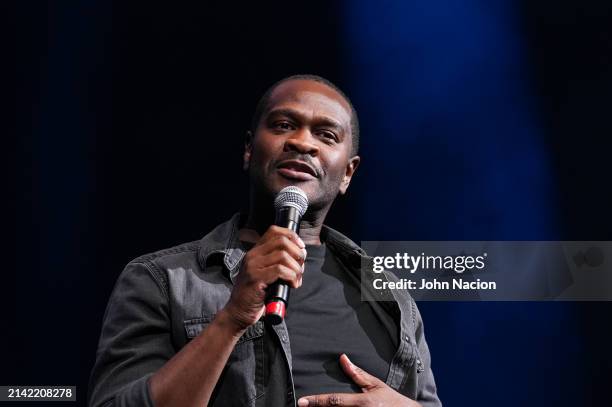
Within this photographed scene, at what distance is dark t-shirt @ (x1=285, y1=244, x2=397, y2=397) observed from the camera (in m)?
1.63

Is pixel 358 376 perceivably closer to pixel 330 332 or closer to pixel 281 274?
pixel 330 332

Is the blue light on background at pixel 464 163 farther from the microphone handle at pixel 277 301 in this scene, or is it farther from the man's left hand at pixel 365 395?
the microphone handle at pixel 277 301

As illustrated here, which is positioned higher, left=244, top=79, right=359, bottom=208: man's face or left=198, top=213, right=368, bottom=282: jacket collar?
left=244, top=79, right=359, bottom=208: man's face

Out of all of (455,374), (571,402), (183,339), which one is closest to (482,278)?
(455,374)

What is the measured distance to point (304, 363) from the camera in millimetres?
1635

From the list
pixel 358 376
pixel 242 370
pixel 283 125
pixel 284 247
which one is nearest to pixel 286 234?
pixel 284 247

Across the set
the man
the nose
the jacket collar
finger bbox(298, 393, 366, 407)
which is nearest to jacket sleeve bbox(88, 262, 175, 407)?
the man

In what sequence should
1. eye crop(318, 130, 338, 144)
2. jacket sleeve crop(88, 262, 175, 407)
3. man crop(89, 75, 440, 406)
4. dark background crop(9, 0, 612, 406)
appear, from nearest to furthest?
1. man crop(89, 75, 440, 406)
2. jacket sleeve crop(88, 262, 175, 407)
3. eye crop(318, 130, 338, 144)
4. dark background crop(9, 0, 612, 406)

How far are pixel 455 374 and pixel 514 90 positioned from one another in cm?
104

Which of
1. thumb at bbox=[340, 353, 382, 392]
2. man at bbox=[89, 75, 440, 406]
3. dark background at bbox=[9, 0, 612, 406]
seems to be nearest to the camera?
man at bbox=[89, 75, 440, 406]

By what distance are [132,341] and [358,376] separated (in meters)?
0.51

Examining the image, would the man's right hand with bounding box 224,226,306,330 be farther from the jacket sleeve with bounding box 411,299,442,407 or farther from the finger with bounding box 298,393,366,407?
the jacket sleeve with bounding box 411,299,442,407

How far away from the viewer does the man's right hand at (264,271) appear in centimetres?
125

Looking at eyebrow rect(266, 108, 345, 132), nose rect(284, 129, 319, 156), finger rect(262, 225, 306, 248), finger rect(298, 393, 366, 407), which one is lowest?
finger rect(298, 393, 366, 407)
